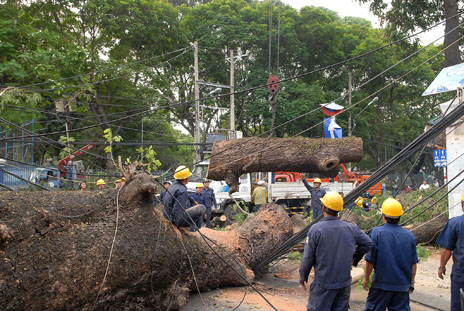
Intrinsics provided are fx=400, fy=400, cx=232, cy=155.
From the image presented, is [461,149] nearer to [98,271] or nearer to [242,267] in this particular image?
[242,267]

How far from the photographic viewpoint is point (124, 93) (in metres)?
20.2

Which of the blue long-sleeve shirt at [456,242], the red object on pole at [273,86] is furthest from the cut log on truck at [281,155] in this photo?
the blue long-sleeve shirt at [456,242]

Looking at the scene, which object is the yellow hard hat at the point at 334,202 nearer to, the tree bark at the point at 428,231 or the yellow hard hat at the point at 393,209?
the yellow hard hat at the point at 393,209

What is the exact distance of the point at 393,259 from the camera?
12.7 ft

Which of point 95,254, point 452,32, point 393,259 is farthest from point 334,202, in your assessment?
point 452,32

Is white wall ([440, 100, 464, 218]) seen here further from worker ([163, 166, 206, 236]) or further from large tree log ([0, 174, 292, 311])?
worker ([163, 166, 206, 236])

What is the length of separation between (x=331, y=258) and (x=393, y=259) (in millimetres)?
684

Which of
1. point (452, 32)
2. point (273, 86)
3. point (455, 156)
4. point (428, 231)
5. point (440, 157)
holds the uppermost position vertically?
point (452, 32)

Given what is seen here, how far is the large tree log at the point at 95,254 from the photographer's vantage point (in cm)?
385

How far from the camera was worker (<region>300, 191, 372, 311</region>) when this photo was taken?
3670 mm

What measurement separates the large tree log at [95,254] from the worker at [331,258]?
2090 millimetres

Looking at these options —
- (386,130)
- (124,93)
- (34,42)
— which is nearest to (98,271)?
(34,42)

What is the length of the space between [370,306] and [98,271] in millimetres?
2885

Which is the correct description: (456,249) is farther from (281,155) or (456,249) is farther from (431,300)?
(281,155)
